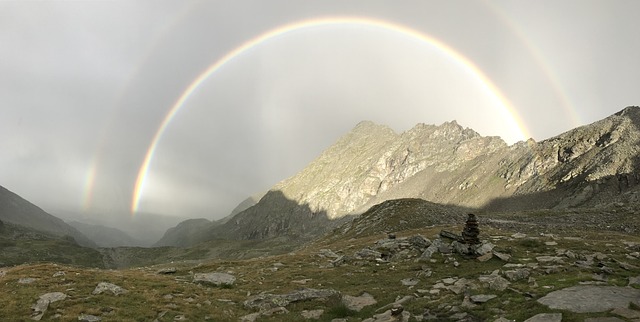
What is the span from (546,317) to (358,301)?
11.0 m

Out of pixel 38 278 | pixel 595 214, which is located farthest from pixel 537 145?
pixel 38 278

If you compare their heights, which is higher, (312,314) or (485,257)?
(485,257)

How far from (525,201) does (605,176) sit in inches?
1028

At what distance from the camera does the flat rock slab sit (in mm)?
15756

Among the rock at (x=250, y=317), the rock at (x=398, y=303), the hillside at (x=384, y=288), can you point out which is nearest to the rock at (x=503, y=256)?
the hillside at (x=384, y=288)

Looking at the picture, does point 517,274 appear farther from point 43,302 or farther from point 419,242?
point 43,302

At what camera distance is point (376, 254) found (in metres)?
35.8

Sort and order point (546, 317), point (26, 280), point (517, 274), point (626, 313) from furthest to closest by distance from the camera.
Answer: point (26, 280) < point (517, 274) < point (546, 317) < point (626, 313)

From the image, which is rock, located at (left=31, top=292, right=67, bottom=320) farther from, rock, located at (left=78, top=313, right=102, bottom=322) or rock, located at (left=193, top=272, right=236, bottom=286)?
rock, located at (left=193, top=272, right=236, bottom=286)

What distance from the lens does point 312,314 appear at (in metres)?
22.0

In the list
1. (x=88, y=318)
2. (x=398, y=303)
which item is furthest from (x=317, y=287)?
(x=88, y=318)

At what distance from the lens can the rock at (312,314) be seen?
21577mm

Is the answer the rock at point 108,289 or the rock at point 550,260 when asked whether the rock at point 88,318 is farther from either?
the rock at point 550,260

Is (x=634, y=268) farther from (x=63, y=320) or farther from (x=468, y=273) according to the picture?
(x=63, y=320)
